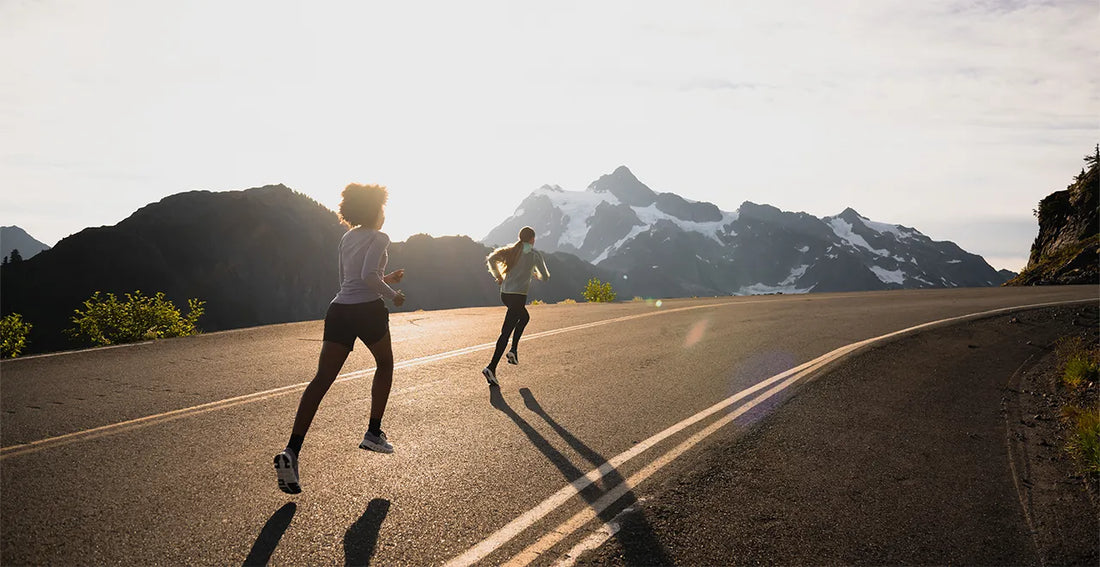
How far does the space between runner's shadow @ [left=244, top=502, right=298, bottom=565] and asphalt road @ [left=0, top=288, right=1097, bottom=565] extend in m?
0.01

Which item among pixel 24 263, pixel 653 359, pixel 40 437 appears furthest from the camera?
pixel 24 263

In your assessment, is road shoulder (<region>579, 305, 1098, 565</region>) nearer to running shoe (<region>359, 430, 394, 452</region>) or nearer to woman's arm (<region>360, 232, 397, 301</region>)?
running shoe (<region>359, 430, 394, 452</region>)

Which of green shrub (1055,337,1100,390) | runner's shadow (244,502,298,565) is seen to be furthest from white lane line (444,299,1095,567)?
green shrub (1055,337,1100,390)

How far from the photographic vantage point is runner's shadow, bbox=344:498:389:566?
3215mm

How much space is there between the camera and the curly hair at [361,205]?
4.66m

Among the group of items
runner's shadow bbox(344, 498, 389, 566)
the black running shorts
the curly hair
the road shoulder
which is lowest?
the road shoulder

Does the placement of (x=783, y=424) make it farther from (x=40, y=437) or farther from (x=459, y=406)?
(x=40, y=437)

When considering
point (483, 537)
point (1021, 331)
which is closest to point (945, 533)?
point (483, 537)

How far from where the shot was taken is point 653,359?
9.04 m

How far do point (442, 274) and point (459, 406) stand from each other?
16559cm

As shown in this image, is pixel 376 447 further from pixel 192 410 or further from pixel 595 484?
pixel 192 410

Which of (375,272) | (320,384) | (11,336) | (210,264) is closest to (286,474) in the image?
(320,384)

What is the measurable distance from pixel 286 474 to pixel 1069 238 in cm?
5124

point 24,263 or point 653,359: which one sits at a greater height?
point 24,263
